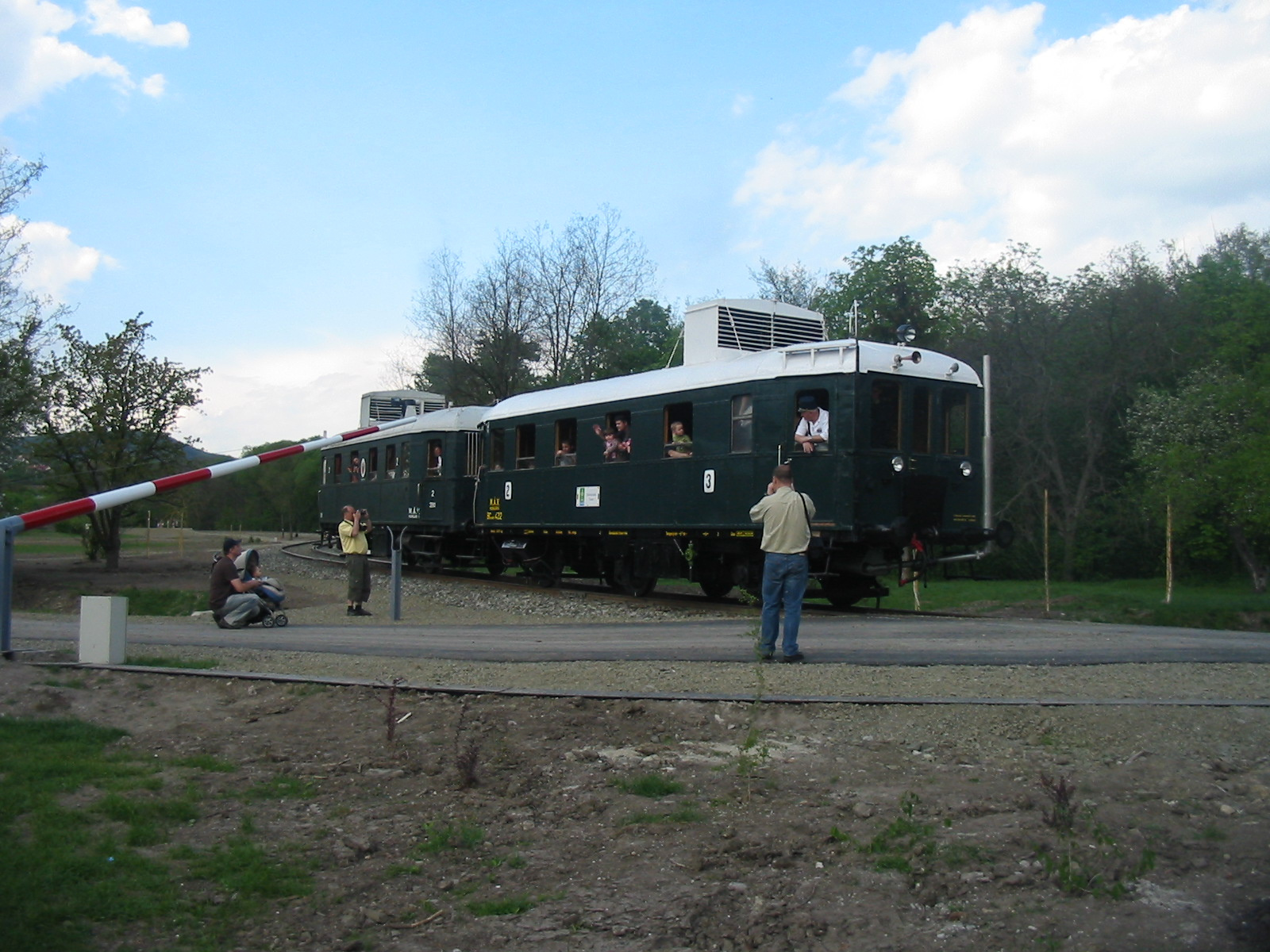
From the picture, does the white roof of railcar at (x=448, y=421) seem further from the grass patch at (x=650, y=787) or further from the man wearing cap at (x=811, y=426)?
the grass patch at (x=650, y=787)

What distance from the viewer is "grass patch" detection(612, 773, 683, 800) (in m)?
5.73

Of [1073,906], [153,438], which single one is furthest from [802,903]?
[153,438]

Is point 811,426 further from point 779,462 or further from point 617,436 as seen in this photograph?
point 617,436

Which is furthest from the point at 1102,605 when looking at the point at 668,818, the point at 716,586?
the point at 668,818

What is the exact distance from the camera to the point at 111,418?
28.5m

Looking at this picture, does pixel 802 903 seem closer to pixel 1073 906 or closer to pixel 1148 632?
pixel 1073 906

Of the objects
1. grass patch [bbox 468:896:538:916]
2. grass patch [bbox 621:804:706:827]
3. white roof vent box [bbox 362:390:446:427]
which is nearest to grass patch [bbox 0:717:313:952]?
grass patch [bbox 468:896:538:916]

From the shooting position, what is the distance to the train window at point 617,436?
16.8m

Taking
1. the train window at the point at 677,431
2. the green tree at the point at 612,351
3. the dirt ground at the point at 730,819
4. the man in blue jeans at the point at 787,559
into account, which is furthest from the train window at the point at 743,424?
the green tree at the point at 612,351

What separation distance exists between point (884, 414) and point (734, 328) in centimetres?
368

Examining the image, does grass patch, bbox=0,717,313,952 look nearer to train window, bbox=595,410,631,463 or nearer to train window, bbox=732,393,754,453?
train window, bbox=732,393,754,453

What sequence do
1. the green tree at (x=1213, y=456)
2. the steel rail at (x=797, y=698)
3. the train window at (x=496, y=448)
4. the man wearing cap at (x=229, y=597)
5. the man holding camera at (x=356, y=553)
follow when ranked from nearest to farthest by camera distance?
the steel rail at (x=797, y=698)
the man wearing cap at (x=229, y=597)
the man holding camera at (x=356, y=553)
the train window at (x=496, y=448)
the green tree at (x=1213, y=456)

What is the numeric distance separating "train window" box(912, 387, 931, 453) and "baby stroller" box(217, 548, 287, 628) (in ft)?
27.1

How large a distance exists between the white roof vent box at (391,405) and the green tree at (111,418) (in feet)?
17.0
